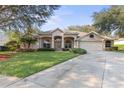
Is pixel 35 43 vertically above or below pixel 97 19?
below

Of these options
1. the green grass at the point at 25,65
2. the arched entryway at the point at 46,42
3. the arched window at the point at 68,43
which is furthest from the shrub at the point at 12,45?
the green grass at the point at 25,65

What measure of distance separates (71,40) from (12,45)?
745 centimetres

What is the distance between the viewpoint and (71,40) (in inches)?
1108

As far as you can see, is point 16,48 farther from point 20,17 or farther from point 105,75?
point 105,75

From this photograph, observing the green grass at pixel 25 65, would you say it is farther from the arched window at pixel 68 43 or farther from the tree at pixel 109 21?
the arched window at pixel 68 43

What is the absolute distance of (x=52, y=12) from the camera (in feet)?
55.1

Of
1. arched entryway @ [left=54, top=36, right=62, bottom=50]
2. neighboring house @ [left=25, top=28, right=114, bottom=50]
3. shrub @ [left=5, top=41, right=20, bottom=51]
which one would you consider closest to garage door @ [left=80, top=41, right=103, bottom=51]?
neighboring house @ [left=25, top=28, right=114, bottom=50]

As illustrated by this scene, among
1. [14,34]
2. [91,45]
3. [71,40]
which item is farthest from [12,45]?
[91,45]

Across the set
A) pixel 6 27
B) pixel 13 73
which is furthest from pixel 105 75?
pixel 6 27

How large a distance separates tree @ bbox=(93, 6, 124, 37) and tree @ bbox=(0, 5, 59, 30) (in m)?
9.58

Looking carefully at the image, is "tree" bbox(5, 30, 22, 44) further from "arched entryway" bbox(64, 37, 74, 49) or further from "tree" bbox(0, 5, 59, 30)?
"arched entryway" bbox(64, 37, 74, 49)

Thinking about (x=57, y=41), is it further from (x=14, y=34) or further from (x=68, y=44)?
(x=14, y=34)

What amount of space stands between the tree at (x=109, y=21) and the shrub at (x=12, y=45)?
976 cm
